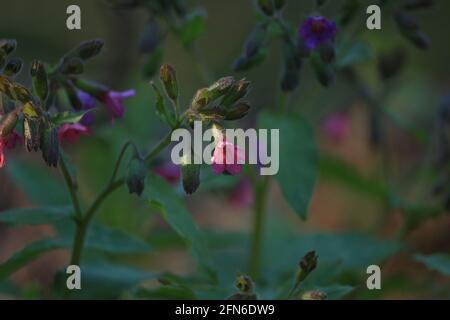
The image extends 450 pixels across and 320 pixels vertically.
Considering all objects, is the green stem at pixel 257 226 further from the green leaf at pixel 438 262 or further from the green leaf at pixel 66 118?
the green leaf at pixel 66 118

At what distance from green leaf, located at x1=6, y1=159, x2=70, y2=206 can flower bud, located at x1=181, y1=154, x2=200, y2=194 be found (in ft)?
2.42

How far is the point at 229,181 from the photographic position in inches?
79.8

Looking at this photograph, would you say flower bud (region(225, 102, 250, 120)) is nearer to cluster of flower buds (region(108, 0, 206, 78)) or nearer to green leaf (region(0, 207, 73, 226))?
green leaf (region(0, 207, 73, 226))

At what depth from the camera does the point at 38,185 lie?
2.07 meters

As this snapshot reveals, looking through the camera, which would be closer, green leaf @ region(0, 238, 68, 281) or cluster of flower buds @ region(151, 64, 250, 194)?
cluster of flower buds @ region(151, 64, 250, 194)

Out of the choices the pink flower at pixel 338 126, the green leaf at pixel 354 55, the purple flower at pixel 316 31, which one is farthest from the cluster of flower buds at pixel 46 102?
the pink flower at pixel 338 126

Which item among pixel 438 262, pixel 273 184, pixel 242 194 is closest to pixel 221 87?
pixel 438 262

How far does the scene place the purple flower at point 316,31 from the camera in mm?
1478

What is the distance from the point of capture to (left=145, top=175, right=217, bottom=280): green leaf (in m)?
1.39

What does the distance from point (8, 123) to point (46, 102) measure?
6.1 inches

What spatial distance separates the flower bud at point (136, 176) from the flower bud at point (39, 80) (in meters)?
0.16

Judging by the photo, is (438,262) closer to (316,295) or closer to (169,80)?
(316,295)

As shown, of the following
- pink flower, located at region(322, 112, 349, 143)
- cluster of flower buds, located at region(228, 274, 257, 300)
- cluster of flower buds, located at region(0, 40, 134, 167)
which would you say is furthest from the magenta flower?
pink flower, located at region(322, 112, 349, 143)
